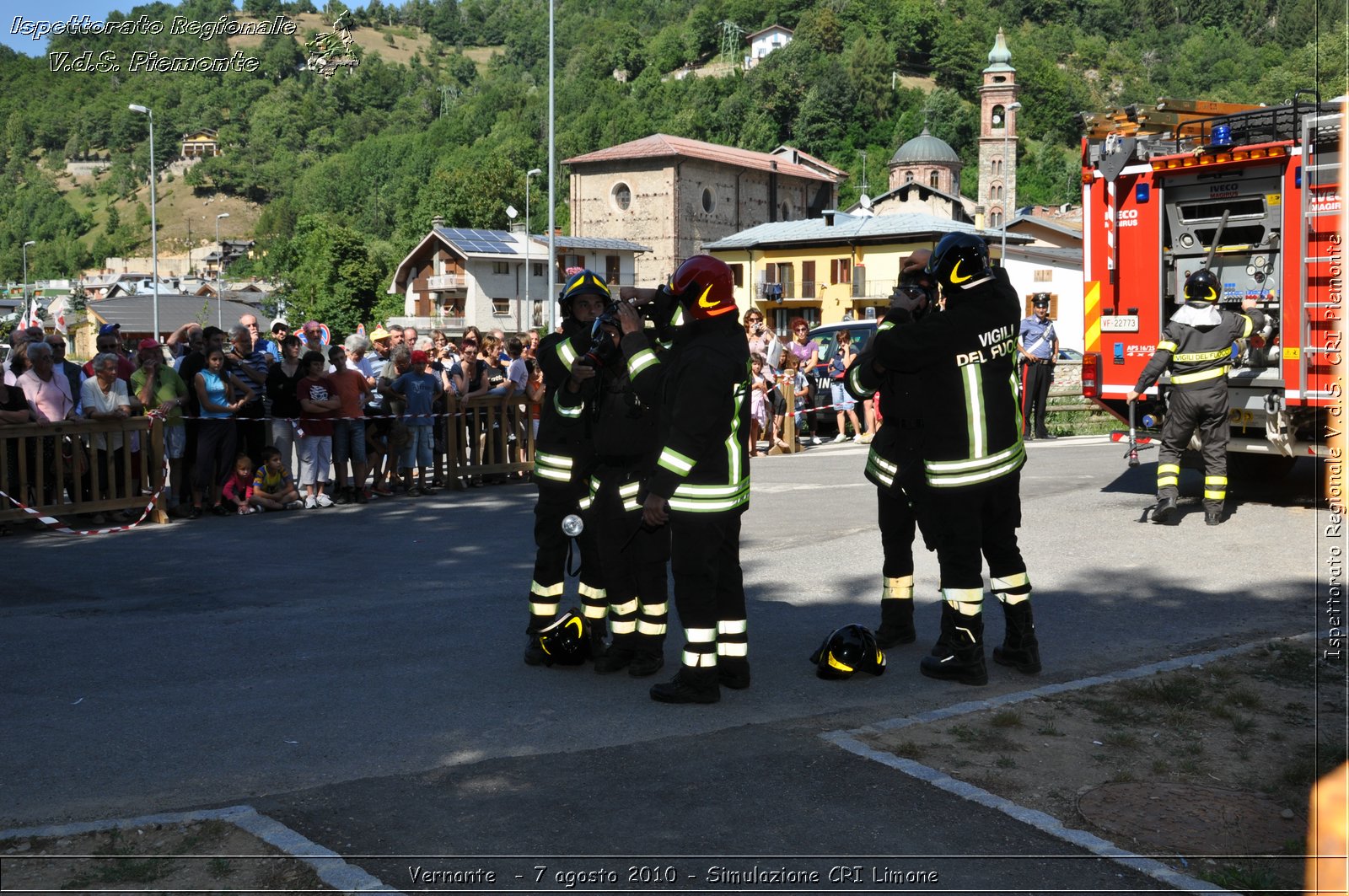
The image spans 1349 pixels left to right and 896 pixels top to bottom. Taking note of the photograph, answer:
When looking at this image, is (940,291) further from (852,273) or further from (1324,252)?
(852,273)

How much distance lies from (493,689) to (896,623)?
2410mm

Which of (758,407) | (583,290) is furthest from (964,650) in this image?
(758,407)

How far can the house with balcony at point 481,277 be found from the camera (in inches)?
3302

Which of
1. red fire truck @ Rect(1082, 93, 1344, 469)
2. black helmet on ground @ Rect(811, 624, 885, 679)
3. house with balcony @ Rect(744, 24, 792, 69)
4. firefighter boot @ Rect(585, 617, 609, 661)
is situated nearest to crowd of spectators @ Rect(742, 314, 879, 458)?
red fire truck @ Rect(1082, 93, 1344, 469)

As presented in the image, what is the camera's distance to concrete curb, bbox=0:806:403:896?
3998 millimetres

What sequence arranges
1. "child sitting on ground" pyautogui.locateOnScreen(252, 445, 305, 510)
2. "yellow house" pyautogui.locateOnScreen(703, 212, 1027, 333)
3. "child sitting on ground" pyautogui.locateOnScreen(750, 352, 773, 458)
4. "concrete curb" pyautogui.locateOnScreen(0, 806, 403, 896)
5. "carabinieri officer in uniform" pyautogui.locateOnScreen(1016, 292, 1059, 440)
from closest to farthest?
"concrete curb" pyautogui.locateOnScreen(0, 806, 403, 896) < "child sitting on ground" pyautogui.locateOnScreen(252, 445, 305, 510) < "child sitting on ground" pyautogui.locateOnScreen(750, 352, 773, 458) < "carabinieri officer in uniform" pyautogui.locateOnScreen(1016, 292, 1059, 440) < "yellow house" pyautogui.locateOnScreen(703, 212, 1027, 333)

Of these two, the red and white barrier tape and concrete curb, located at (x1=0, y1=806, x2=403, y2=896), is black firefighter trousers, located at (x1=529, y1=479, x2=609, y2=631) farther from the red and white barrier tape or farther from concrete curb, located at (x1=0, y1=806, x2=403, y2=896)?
the red and white barrier tape

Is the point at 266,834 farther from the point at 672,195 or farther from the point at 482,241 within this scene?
the point at 672,195

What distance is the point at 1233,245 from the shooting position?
39.8ft

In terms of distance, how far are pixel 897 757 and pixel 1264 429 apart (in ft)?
25.3

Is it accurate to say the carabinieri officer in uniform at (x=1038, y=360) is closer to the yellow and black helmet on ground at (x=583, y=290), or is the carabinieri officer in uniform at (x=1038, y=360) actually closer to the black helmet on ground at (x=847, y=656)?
the black helmet on ground at (x=847, y=656)

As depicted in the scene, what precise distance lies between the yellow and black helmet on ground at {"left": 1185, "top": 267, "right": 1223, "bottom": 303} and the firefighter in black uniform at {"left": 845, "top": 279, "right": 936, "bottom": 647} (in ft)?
16.8

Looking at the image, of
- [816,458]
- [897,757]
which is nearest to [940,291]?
[897,757]

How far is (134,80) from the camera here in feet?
359
